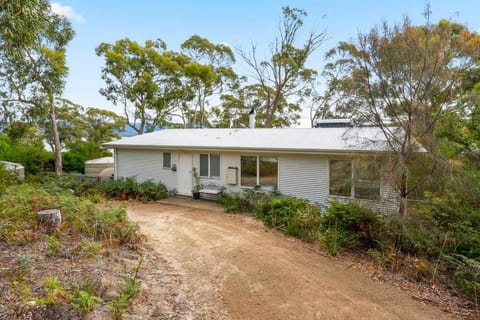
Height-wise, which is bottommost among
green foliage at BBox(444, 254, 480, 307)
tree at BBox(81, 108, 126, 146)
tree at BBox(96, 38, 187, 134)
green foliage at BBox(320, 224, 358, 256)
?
green foliage at BBox(444, 254, 480, 307)

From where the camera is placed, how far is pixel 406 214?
18.8 feet

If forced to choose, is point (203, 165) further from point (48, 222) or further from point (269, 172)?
point (48, 222)

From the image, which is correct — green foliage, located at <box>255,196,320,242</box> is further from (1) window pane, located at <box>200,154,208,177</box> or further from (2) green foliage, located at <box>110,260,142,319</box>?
(2) green foliage, located at <box>110,260,142,319</box>

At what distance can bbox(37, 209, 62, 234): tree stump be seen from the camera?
4809 millimetres

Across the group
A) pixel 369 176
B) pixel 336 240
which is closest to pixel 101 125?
pixel 336 240

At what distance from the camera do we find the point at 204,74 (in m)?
20.3

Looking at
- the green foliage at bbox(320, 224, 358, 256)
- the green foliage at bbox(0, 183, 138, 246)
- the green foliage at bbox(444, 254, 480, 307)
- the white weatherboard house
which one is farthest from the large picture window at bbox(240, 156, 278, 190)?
the green foliage at bbox(444, 254, 480, 307)

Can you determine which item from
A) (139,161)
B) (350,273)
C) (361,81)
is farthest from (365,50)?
(139,161)

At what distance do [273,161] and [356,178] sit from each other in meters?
3.60

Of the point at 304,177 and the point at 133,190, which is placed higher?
the point at 304,177

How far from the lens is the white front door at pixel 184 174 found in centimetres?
1120

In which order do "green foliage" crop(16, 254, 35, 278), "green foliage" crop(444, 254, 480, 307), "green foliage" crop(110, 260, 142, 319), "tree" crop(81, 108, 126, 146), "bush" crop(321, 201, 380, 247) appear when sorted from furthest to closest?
"tree" crop(81, 108, 126, 146) → "bush" crop(321, 201, 380, 247) → "green foliage" crop(444, 254, 480, 307) → "green foliage" crop(16, 254, 35, 278) → "green foliage" crop(110, 260, 142, 319)

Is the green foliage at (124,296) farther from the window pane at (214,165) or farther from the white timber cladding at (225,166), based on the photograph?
the window pane at (214,165)

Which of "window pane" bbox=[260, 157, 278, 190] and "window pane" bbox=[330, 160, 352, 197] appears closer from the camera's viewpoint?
"window pane" bbox=[330, 160, 352, 197]
